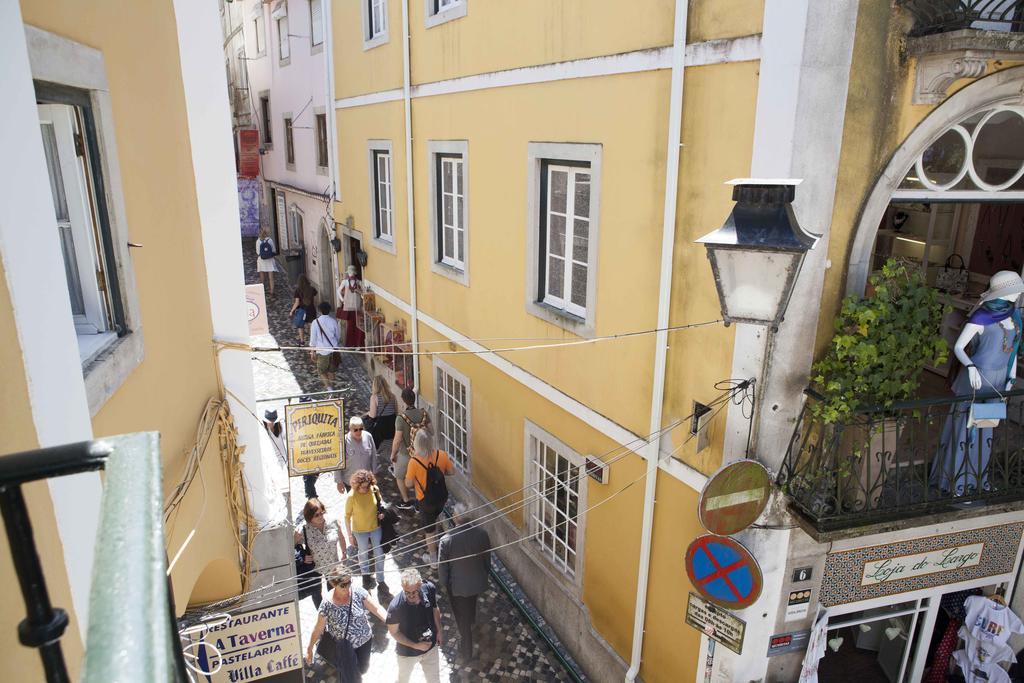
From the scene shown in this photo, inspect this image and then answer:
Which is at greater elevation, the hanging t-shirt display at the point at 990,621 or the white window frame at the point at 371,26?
the white window frame at the point at 371,26

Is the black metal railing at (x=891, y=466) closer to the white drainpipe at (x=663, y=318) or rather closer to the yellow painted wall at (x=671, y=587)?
the yellow painted wall at (x=671, y=587)

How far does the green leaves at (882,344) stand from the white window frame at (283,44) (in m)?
19.3

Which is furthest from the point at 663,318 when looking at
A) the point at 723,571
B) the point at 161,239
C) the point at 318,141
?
the point at 318,141

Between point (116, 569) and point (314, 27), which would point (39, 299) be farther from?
point (314, 27)

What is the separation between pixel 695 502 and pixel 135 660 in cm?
581

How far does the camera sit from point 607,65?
6.70m

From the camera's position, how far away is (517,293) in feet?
28.9

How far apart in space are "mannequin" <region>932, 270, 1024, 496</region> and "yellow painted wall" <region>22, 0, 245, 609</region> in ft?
18.2

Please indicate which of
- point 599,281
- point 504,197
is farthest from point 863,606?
point 504,197

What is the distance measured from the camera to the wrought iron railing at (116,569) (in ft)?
2.57

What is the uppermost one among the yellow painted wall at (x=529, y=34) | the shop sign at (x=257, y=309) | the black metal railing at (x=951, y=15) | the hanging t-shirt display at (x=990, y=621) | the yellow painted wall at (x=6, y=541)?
the yellow painted wall at (x=529, y=34)

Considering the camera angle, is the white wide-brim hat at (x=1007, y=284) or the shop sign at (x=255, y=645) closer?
the white wide-brim hat at (x=1007, y=284)

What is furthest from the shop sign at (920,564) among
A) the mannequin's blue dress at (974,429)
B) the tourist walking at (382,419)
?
the tourist walking at (382,419)

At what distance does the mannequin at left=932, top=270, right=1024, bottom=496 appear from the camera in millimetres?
5480
